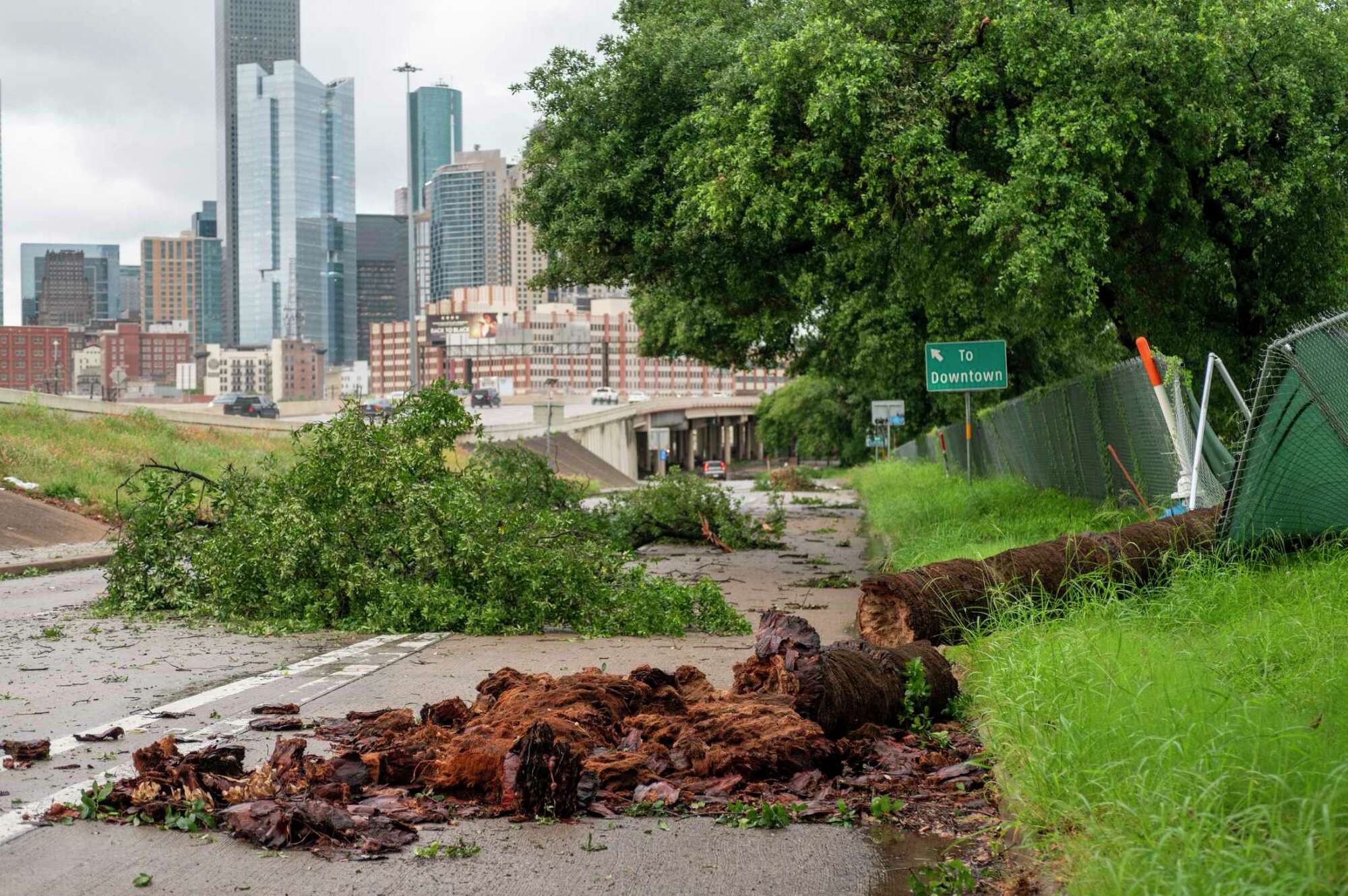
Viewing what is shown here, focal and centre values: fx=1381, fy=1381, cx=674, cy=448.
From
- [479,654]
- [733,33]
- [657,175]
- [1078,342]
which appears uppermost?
[733,33]

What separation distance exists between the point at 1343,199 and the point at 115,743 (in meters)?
14.7

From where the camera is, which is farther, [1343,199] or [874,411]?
[874,411]

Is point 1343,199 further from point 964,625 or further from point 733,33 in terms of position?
point 964,625

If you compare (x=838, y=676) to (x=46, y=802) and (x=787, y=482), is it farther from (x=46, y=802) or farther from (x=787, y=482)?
(x=787, y=482)

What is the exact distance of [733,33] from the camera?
20.7m

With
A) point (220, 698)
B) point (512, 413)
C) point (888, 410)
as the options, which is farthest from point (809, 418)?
point (220, 698)

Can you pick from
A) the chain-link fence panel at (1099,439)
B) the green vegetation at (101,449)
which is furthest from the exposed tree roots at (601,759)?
the green vegetation at (101,449)

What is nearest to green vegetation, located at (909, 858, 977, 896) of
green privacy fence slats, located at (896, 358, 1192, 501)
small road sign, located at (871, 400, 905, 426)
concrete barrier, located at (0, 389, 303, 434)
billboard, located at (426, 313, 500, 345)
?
green privacy fence slats, located at (896, 358, 1192, 501)

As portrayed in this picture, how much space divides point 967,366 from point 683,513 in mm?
5708

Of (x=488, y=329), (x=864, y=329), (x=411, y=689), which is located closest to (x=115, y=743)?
(x=411, y=689)

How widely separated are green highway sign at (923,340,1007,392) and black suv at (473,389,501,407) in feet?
255

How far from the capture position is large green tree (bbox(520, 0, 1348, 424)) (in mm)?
14383

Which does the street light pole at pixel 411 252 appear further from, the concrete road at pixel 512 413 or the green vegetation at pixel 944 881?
the green vegetation at pixel 944 881

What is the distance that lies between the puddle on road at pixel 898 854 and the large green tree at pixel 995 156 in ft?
31.8
